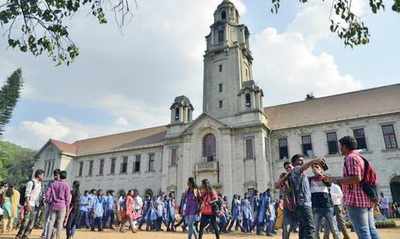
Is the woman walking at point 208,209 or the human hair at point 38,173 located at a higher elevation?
the human hair at point 38,173

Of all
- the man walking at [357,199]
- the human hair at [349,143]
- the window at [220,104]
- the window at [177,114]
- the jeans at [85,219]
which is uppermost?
the window at [220,104]

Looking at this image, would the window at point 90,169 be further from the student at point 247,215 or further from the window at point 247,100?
the student at point 247,215

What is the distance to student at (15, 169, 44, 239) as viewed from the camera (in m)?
9.27

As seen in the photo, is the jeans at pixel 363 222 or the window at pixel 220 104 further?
the window at pixel 220 104

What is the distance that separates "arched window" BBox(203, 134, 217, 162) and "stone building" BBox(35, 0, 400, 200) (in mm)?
105

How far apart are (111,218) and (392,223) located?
15250 mm

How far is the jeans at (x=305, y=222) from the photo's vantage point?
5430 millimetres

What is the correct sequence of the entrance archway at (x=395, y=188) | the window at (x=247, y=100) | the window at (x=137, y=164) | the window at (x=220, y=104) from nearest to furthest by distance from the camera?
the entrance archway at (x=395, y=188), the window at (x=247, y=100), the window at (x=220, y=104), the window at (x=137, y=164)

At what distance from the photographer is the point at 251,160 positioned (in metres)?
28.3

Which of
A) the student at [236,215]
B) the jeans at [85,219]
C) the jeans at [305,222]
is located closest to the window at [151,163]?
the jeans at [85,219]

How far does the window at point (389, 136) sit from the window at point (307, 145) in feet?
19.9

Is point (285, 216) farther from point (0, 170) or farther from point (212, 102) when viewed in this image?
point (212, 102)

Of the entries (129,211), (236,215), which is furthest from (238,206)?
(129,211)

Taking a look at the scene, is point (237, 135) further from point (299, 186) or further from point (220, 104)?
point (299, 186)
